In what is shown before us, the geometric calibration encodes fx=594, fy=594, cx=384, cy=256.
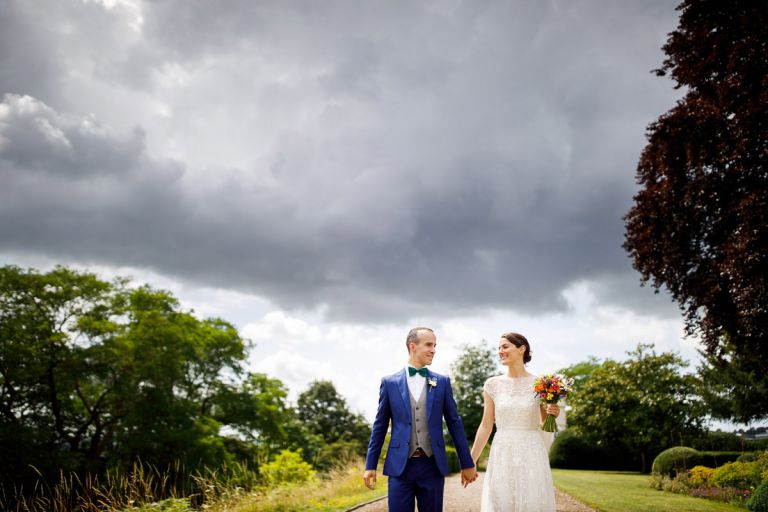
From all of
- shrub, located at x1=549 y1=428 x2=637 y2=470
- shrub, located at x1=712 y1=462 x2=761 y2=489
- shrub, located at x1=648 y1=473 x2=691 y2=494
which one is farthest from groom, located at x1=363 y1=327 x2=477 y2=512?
shrub, located at x1=549 y1=428 x2=637 y2=470

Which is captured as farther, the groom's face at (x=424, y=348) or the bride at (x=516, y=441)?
the bride at (x=516, y=441)

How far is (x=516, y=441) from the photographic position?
19.6ft

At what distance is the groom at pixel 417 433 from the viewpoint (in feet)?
16.1

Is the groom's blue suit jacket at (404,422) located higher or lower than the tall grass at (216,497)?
higher

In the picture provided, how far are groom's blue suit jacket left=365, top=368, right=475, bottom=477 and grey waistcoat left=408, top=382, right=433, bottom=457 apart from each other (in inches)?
1.3

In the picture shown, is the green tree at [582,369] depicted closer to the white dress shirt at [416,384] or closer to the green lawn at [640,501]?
the green lawn at [640,501]

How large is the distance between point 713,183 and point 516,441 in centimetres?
1161

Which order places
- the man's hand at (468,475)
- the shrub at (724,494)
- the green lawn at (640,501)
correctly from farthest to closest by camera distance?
the shrub at (724,494), the green lawn at (640,501), the man's hand at (468,475)

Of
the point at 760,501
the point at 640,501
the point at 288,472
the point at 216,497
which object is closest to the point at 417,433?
the point at 216,497

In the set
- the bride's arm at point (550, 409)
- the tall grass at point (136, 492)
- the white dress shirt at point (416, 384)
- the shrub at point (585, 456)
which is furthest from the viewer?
the shrub at point (585, 456)

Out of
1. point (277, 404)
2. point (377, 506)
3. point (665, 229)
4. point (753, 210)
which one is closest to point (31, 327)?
Result: point (277, 404)

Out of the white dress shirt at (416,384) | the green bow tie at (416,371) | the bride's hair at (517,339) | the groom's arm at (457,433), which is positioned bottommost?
the groom's arm at (457,433)

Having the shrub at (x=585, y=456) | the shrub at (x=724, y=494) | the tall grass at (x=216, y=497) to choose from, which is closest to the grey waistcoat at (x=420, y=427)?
the tall grass at (x=216, y=497)

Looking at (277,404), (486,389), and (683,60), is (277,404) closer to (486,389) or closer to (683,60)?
(683,60)
